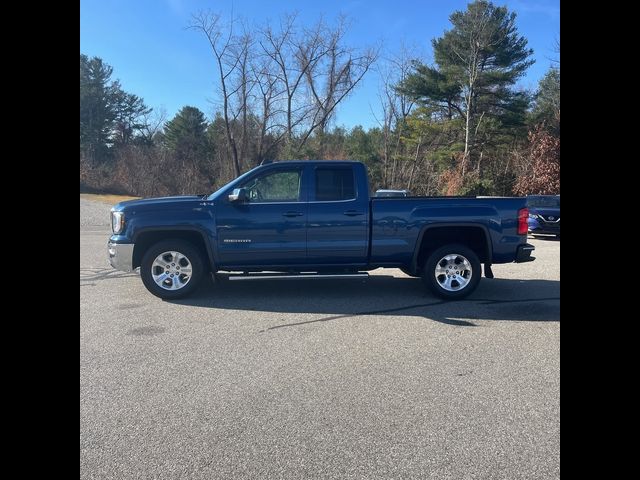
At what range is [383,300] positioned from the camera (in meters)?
6.30

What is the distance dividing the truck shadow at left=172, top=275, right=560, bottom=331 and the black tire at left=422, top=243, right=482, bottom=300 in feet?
0.51

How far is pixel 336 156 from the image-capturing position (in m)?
34.2

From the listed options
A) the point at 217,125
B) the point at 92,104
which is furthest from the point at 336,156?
the point at 92,104

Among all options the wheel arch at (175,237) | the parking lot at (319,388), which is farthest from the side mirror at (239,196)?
the parking lot at (319,388)

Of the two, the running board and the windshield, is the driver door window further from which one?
the windshield

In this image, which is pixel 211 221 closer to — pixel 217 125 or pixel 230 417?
pixel 230 417

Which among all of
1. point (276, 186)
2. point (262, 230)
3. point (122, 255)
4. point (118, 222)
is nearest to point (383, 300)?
point (262, 230)

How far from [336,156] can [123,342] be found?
30835 mm

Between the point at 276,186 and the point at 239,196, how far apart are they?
1.98 ft

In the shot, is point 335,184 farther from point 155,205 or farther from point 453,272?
point 155,205

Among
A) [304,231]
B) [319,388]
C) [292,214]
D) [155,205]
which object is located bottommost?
[319,388]

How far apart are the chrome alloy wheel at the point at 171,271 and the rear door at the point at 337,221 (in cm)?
178
